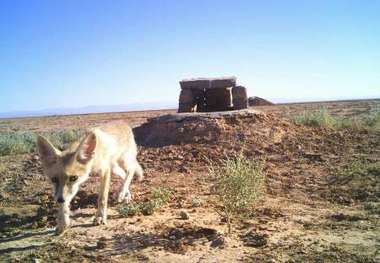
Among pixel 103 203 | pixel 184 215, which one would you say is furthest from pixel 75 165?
pixel 184 215

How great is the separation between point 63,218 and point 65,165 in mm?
663

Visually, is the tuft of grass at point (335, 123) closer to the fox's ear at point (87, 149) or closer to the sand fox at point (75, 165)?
the sand fox at point (75, 165)

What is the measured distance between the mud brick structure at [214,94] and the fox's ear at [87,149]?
29.7 ft

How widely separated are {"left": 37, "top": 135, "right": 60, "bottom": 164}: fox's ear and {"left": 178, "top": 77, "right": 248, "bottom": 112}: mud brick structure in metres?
9.43

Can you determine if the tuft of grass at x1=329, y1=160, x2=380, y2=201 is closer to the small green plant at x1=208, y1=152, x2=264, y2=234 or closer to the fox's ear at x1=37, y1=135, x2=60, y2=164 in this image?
the small green plant at x1=208, y1=152, x2=264, y2=234

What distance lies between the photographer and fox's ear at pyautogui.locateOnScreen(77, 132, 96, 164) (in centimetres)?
538

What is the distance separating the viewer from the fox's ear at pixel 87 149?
5.38 m

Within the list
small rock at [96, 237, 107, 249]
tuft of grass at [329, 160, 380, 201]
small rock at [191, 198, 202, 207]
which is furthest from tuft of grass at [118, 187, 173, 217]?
tuft of grass at [329, 160, 380, 201]

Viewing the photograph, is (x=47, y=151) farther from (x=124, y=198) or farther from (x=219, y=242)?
(x=219, y=242)

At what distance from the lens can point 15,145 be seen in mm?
13062

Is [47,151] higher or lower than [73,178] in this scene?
higher

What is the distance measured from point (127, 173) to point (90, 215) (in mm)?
Result: 1222

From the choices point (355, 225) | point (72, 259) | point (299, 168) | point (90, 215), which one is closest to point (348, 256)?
point (355, 225)

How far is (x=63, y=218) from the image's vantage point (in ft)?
17.4
